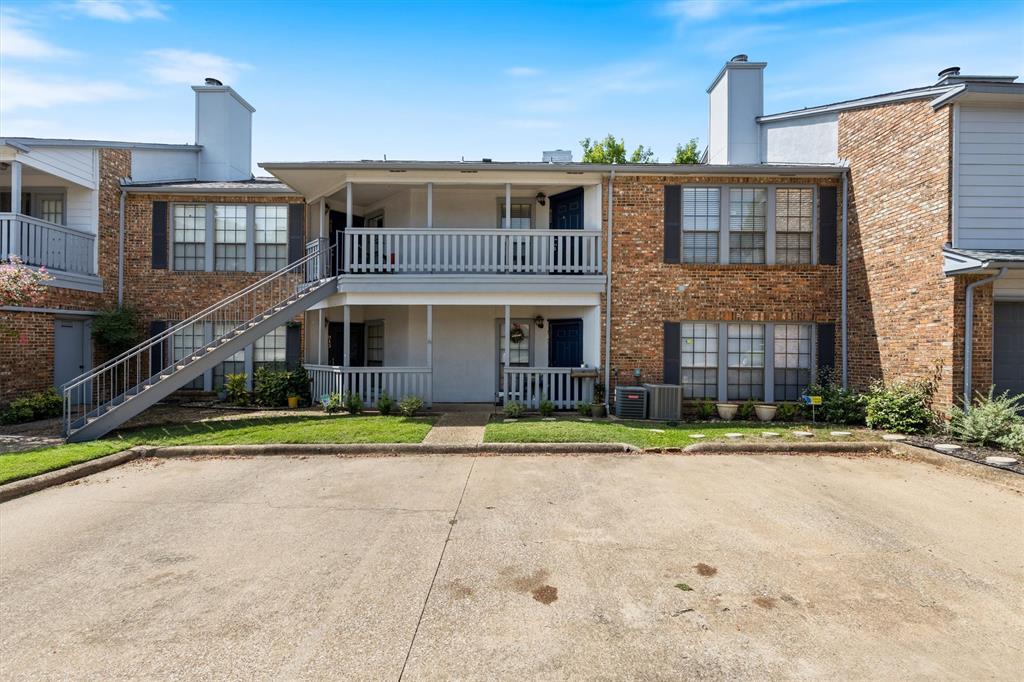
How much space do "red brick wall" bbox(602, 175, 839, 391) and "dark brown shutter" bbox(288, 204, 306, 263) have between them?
28.5 ft

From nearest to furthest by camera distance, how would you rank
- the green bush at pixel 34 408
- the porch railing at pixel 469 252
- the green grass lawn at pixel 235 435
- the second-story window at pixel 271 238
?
1. the green grass lawn at pixel 235 435
2. the green bush at pixel 34 408
3. the porch railing at pixel 469 252
4. the second-story window at pixel 271 238

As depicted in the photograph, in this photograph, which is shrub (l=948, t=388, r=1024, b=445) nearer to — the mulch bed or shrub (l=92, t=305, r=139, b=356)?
the mulch bed

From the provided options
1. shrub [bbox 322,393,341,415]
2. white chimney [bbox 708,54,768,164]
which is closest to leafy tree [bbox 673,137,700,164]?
white chimney [bbox 708,54,768,164]

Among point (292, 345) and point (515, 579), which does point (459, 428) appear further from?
point (292, 345)

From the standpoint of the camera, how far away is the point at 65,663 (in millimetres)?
3088

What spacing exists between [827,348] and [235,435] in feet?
44.3

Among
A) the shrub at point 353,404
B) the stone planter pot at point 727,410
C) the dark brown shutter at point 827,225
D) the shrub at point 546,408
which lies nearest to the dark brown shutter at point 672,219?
the dark brown shutter at point 827,225

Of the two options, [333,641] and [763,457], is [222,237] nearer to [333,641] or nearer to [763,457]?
[333,641]

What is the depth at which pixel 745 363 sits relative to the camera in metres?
11.9

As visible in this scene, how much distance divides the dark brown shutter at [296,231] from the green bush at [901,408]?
47.7ft

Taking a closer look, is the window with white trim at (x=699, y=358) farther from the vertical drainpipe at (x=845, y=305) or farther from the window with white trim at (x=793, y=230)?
the vertical drainpipe at (x=845, y=305)

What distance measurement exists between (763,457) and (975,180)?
6884mm

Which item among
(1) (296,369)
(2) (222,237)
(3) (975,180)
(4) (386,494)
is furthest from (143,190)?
(3) (975,180)

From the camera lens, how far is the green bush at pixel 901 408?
9320 mm
